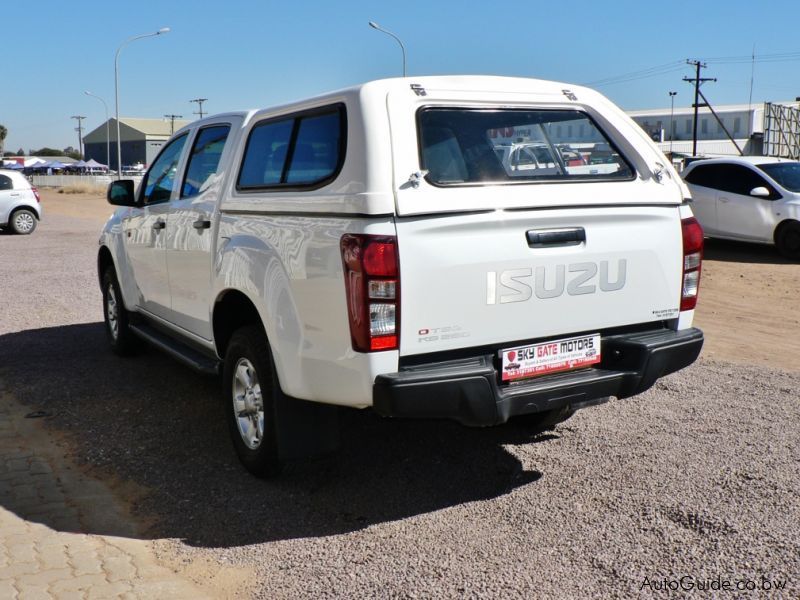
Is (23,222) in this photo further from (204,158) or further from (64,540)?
(64,540)

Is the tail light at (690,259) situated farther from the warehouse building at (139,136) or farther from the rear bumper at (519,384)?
the warehouse building at (139,136)

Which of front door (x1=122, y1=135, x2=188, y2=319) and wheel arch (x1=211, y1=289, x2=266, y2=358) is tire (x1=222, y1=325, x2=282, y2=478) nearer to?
wheel arch (x1=211, y1=289, x2=266, y2=358)

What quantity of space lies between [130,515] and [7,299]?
760 centimetres

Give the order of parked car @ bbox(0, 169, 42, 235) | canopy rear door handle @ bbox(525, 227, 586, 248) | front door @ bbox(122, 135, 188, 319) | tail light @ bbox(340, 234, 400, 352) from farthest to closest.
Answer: parked car @ bbox(0, 169, 42, 235)
front door @ bbox(122, 135, 188, 319)
canopy rear door handle @ bbox(525, 227, 586, 248)
tail light @ bbox(340, 234, 400, 352)

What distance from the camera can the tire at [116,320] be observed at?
7.14 meters

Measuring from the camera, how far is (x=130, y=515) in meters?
4.21

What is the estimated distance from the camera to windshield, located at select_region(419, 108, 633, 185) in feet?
13.1

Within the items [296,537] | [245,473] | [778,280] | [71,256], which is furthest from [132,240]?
[71,256]

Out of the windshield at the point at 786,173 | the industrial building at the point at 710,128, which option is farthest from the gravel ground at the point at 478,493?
the industrial building at the point at 710,128

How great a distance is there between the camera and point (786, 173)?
46.3 feet

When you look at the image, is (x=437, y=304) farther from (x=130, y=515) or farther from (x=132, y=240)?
(x=132, y=240)

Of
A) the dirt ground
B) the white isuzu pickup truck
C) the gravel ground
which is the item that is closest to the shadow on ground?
the dirt ground

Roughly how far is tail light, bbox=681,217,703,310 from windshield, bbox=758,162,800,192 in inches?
406

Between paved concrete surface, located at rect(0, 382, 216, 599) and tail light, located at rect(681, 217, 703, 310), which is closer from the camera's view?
paved concrete surface, located at rect(0, 382, 216, 599)
